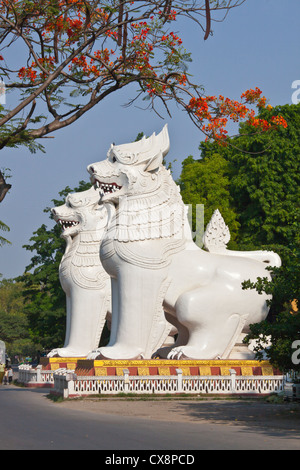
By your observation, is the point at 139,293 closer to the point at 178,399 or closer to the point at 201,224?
the point at 178,399

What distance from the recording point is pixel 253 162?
106 ft

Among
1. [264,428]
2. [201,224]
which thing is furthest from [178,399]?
[201,224]

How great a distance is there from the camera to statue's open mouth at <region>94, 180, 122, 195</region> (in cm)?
1723

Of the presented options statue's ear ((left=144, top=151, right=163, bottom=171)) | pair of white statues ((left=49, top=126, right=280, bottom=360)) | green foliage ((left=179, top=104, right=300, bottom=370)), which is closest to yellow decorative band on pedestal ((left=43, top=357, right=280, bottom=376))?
pair of white statues ((left=49, top=126, right=280, bottom=360))

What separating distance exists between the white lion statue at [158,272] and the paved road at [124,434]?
192 inches

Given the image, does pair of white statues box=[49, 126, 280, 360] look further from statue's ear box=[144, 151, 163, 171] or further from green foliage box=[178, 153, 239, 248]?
green foliage box=[178, 153, 239, 248]

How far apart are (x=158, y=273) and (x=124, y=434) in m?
7.88

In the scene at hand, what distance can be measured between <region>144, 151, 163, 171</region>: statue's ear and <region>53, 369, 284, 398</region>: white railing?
4.54 meters

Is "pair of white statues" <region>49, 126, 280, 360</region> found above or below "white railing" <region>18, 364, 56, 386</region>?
above

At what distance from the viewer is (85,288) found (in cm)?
2197

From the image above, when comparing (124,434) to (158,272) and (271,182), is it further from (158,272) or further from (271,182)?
(271,182)
